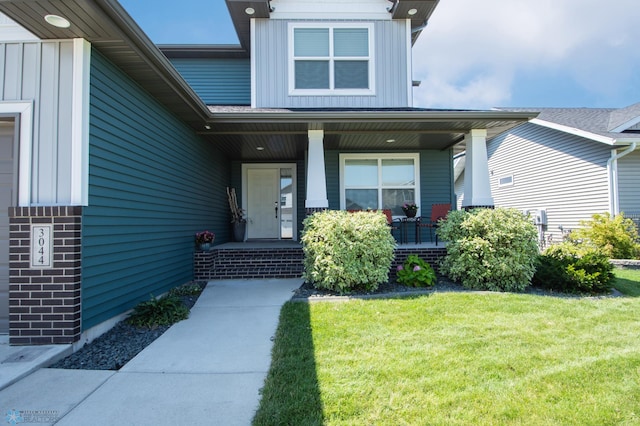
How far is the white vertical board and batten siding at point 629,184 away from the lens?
876 cm

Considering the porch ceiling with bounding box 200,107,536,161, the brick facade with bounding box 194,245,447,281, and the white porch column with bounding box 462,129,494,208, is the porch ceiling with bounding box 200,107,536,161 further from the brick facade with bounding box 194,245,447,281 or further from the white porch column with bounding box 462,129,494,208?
the brick facade with bounding box 194,245,447,281

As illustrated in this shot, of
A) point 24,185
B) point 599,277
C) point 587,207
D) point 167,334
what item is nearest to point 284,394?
point 167,334

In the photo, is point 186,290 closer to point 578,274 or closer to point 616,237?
point 578,274

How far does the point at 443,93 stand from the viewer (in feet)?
115

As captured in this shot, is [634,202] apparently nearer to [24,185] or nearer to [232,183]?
[232,183]

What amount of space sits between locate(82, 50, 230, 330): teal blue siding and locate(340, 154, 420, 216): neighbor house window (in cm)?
362

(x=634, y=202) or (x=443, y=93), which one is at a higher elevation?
(x=443, y=93)

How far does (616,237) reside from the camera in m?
7.66

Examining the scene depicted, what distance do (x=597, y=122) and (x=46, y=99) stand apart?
43.9 ft

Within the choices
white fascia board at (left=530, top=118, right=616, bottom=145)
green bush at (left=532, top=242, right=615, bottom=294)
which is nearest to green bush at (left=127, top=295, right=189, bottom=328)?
green bush at (left=532, top=242, right=615, bottom=294)

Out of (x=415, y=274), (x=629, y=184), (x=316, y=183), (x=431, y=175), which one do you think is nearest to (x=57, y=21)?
(x=316, y=183)

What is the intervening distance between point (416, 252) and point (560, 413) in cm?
429

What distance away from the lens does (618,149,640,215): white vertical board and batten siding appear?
8.76 metres

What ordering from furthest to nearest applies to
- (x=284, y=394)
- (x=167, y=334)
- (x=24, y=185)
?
(x=167, y=334) → (x=24, y=185) → (x=284, y=394)
